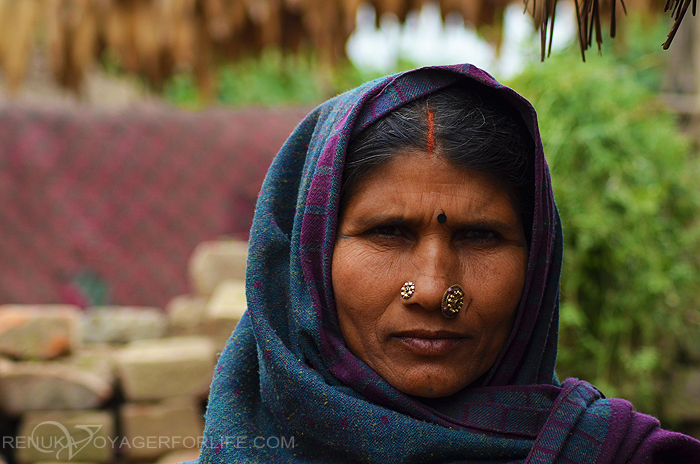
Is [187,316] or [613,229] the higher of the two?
[613,229]

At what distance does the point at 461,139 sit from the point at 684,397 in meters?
3.39

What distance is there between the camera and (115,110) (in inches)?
206

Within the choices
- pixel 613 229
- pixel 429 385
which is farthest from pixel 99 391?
pixel 429 385

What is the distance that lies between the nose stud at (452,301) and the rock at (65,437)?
11.3 feet

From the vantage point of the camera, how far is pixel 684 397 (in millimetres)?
3857

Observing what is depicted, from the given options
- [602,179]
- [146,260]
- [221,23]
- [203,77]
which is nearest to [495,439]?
[602,179]

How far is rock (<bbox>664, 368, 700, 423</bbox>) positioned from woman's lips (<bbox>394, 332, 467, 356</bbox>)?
3222 millimetres

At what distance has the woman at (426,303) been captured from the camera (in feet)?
4.03

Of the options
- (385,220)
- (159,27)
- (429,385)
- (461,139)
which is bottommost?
(429,385)

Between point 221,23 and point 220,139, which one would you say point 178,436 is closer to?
point 220,139

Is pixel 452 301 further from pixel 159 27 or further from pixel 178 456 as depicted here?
pixel 159 27

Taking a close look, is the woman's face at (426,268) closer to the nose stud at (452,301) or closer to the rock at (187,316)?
the nose stud at (452,301)

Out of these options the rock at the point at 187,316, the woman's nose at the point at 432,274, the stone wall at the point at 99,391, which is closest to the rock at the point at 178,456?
the stone wall at the point at 99,391

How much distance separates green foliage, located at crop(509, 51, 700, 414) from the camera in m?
3.39
